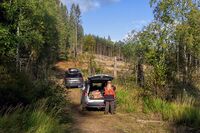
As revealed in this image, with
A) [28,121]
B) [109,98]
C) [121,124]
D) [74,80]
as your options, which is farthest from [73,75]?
[28,121]

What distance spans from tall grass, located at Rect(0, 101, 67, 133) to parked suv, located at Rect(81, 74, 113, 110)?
871 cm

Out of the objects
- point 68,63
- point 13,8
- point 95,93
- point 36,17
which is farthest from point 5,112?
point 68,63

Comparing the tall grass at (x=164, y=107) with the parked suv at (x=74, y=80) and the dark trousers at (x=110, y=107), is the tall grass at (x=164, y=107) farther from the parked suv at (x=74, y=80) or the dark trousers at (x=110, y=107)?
the parked suv at (x=74, y=80)

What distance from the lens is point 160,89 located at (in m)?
22.3

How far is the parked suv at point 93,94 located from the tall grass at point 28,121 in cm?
871

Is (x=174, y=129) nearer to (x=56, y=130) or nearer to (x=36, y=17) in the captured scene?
(x=56, y=130)

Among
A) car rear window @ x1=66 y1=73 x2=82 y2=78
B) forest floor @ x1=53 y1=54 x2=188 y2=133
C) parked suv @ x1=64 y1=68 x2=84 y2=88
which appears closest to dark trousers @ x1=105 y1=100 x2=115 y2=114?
forest floor @ x1=53 y1=54 x2=188 y2=133

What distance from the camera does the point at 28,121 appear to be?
11578 mm

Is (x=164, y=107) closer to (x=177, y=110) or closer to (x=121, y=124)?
(x=177, y=110)

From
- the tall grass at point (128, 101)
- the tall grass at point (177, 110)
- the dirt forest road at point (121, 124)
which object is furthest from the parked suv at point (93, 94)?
the tall grass at point (177, 110)

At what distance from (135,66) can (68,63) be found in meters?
66.9

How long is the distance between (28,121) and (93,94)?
1087cm

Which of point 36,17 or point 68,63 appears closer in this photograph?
point 36,17

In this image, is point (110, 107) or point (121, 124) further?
point (110, 107)
